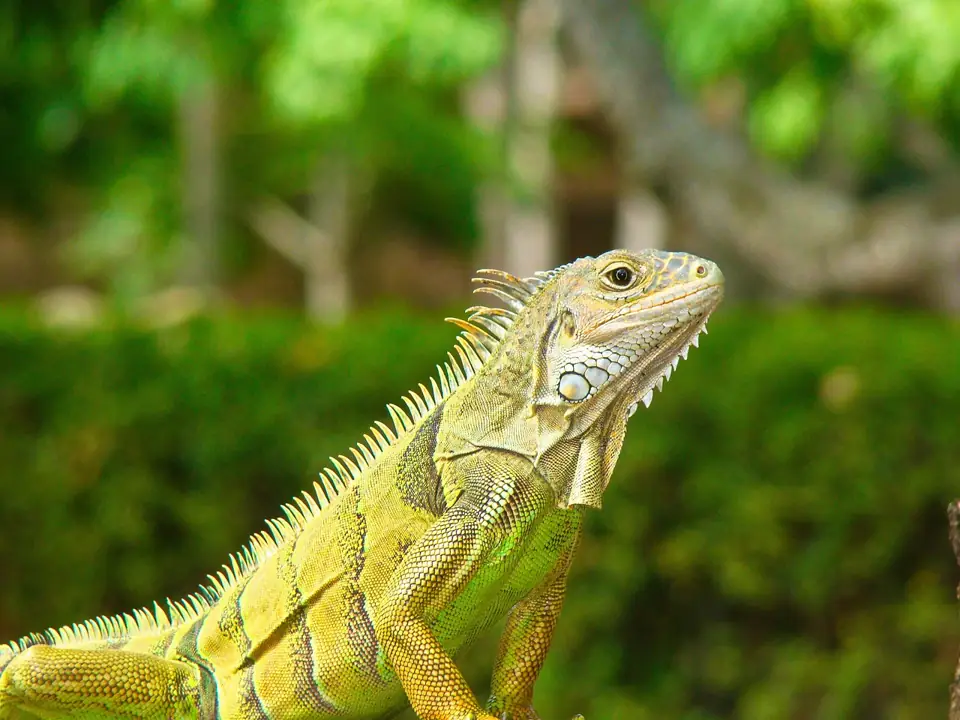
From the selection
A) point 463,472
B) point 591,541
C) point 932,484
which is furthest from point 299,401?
point 463,472

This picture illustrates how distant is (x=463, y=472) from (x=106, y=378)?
405 cm

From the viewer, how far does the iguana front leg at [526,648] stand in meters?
2.70

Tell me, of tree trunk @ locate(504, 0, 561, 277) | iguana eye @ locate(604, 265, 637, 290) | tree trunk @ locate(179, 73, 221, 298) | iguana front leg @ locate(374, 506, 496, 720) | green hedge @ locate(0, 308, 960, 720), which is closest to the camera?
iguana front leg @ locate(374, 506, 496, 720)

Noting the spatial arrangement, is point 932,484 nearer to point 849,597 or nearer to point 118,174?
point 849,597

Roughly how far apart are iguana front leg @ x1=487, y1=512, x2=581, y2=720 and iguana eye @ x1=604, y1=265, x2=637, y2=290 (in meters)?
0.67

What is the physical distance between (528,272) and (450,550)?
15.3m

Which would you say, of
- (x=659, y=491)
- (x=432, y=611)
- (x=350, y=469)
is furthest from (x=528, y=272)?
(x=432, y=611)

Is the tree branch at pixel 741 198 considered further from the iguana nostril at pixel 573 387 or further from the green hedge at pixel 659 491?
the iguana nostril at pixel 573 387

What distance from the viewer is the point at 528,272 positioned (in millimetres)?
17656

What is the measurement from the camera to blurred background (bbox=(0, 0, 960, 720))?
550 centimetres

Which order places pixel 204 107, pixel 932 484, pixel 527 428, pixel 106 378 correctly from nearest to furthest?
pixel 527 428, pixel 932 484, pixel 106 378, pixel 204 107

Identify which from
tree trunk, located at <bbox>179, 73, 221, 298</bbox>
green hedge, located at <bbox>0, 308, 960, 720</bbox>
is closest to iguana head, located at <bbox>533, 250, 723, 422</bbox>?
green hedge, located at <bbox>0, 308, 960, 720</bbox>

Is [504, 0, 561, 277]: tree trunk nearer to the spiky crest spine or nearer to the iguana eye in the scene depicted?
the spiky crest spine

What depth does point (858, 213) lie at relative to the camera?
9000 millimetres
